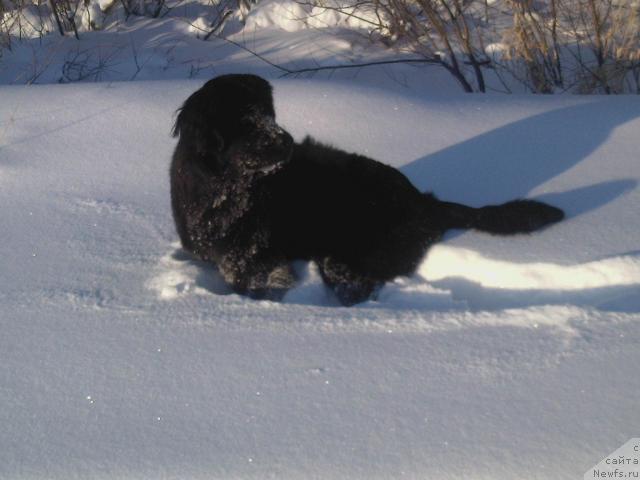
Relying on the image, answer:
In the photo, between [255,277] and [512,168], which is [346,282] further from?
[512,168]

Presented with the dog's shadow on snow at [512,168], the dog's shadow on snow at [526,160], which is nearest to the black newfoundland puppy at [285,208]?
the dog's shadow on snow at [512,168]

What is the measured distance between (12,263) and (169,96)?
6.16ft

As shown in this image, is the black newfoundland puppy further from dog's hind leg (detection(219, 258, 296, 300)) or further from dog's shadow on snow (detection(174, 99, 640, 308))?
dog's shadow on snow (detection(174, 99, 640, 308))

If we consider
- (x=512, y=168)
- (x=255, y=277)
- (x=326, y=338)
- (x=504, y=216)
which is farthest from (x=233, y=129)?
(x=512, y=168)

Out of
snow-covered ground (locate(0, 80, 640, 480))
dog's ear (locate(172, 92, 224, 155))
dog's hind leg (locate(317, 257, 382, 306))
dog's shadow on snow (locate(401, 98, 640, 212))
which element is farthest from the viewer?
dog's shadow on snow (locate(401, 98, 640, 212))

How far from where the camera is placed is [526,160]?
362cm

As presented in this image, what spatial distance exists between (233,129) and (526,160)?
180 centimetres

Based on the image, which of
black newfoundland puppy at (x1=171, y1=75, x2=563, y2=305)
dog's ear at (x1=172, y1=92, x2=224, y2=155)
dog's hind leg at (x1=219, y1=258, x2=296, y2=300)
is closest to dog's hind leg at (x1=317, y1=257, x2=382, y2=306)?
black newfoundland puppy at (x1=171, y1=75, x2=563, y2=305)

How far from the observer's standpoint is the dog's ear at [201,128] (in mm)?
2580

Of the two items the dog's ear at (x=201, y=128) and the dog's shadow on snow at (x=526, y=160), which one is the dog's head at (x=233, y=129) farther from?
the dog's shadow on snow at (x=526, y=160)

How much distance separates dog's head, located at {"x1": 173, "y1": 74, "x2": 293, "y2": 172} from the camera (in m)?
2.58

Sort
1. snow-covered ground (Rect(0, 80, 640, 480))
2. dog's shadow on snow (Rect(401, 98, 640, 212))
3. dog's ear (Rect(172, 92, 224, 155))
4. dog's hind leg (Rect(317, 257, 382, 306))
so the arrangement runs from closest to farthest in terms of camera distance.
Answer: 1. snow-covered ground (Rect(0, 80, 640, 480))
2. dog's ear (Rect(172, 92, 224, 155))
3. dog's hind leg (Rect(317, 257, 382, 306))
4. dog's shadow on snow (Rect(401, 98, 640, 212))

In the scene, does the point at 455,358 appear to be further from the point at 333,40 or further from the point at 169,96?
the point at 333,40

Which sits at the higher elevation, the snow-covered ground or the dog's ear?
the dog's ear
